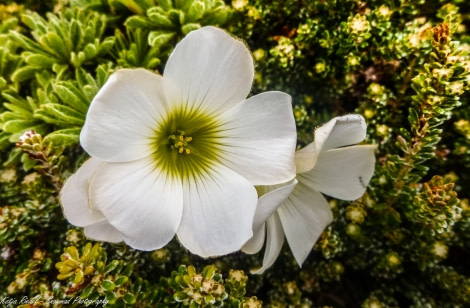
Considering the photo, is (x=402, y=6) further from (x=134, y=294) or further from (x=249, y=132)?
(x=134, y=294)

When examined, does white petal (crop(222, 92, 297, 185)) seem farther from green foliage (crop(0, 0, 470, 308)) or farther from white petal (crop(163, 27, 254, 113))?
green foliage (crop(0, 0, 470, 308))

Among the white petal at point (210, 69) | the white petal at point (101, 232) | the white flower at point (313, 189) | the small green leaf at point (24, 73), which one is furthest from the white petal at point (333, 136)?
the small green leaf at point (24, 73)

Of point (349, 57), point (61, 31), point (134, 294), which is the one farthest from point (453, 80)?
point (61, 31)

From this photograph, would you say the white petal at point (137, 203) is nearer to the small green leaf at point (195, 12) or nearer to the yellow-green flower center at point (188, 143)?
the yellow-green flower center at point (188, 143)

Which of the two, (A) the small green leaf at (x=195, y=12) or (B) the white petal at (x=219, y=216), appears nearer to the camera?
(B) the white petal at (x=219, y=216)

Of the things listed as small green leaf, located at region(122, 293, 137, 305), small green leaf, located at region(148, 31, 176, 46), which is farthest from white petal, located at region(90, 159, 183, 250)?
small green leaf, located at region(148, 31, 176, 46)
